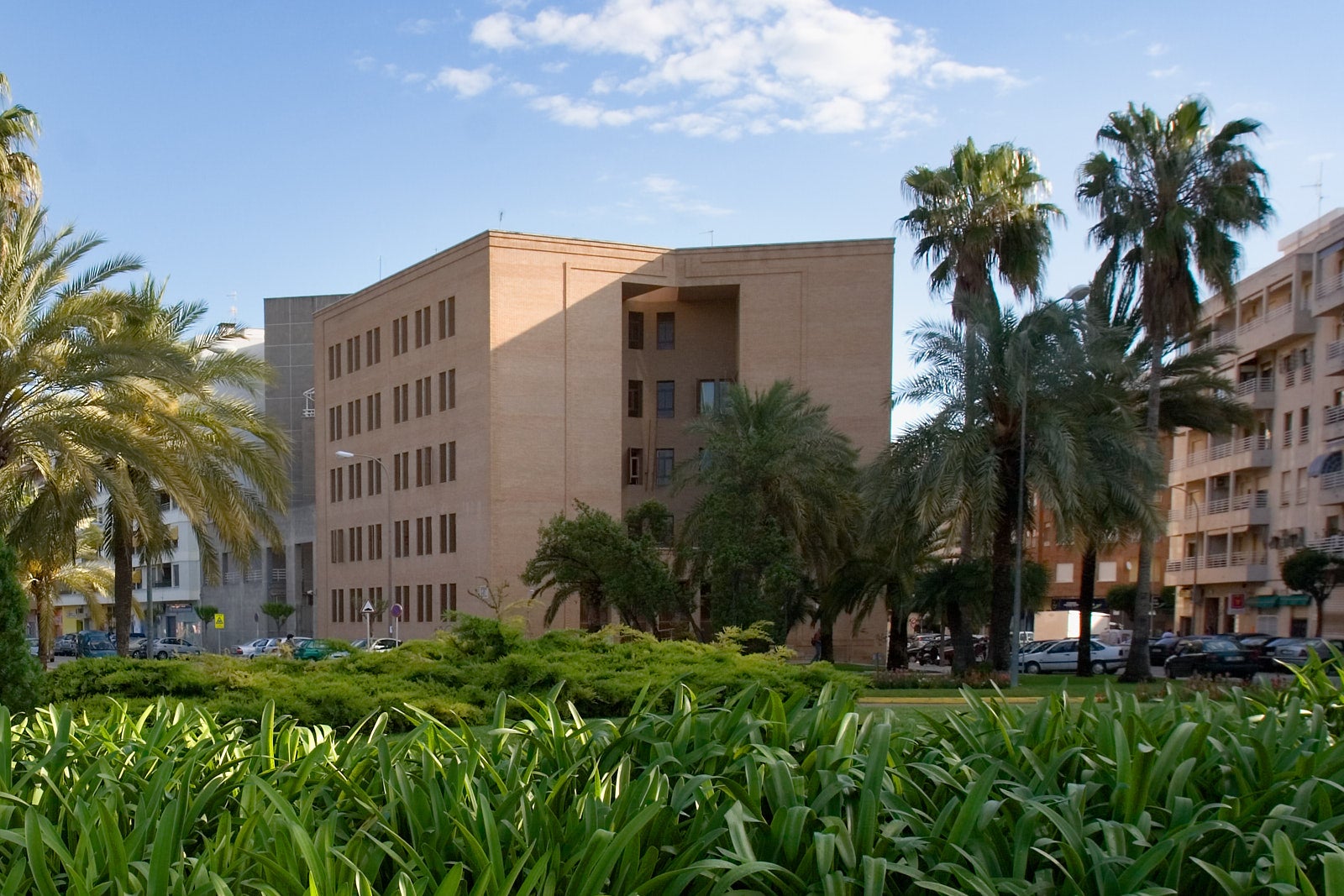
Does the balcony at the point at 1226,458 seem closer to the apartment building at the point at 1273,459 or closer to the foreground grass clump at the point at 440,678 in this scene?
the apartment building at the point at 1273,459

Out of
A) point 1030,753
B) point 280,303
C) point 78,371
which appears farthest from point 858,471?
point 280,303

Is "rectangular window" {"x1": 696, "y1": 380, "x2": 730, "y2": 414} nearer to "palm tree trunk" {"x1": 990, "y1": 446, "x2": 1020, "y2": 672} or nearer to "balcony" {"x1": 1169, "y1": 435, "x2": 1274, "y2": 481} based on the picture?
"balcony" {"x1": 1169, "y1": 435, "x2": 1274, "y2": 481}

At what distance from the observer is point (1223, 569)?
65500 millimetres

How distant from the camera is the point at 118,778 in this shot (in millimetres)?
5195

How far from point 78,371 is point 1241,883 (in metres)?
22.2

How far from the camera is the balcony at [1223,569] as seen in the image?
6247 cm

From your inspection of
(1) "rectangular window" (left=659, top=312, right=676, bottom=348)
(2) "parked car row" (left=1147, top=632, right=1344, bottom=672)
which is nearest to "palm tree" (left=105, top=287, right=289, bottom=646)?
(2) "parked car row" (left=1147, top=632, right=1344, bottom=672)

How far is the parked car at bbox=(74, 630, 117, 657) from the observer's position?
6090 centimetres

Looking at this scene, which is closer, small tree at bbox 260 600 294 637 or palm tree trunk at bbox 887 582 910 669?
palm tree trunk at bbox 887 582 910 669

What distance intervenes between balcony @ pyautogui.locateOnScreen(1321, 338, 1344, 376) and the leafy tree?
91.0 feet

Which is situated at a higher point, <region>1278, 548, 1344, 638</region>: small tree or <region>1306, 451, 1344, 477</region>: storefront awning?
<region>1306, 451, 1344, 477</region>: storefront awning

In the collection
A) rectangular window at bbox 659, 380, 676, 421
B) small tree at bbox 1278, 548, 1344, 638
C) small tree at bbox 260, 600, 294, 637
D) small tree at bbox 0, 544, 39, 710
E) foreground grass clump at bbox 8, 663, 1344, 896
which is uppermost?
rectangular window at bbox 659, 380, 676, 421

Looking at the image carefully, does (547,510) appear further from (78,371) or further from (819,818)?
(819,818)

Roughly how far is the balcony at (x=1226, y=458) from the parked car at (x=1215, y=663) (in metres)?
25.4
